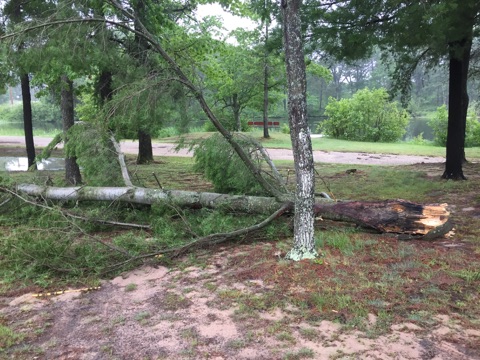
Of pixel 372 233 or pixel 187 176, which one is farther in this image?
pixel 187 176

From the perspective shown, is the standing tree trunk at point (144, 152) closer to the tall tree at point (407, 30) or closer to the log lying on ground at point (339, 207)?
the tall tree at point (407, 30)

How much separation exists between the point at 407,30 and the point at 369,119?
23.0m

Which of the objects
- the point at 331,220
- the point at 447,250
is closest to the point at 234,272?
the point at 331,220

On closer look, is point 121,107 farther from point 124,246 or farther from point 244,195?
point 244,195

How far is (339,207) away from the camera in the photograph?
5.52 m

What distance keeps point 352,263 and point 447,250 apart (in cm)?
123

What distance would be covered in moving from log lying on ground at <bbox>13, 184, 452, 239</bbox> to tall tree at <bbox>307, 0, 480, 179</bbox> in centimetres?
296

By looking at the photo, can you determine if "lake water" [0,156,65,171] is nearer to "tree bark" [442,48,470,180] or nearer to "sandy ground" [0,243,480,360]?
"sandy ground" [0,243,480,360]

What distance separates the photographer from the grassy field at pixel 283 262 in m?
3.33

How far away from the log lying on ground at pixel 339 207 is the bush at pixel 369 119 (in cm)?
2447

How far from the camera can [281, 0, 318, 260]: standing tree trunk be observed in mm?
4109

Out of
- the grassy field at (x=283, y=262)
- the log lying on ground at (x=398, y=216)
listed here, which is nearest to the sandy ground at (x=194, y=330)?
the grassy field at (x=283, y=262)

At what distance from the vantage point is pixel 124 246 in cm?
504

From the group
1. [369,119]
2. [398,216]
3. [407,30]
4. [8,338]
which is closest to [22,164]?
[8,338]
